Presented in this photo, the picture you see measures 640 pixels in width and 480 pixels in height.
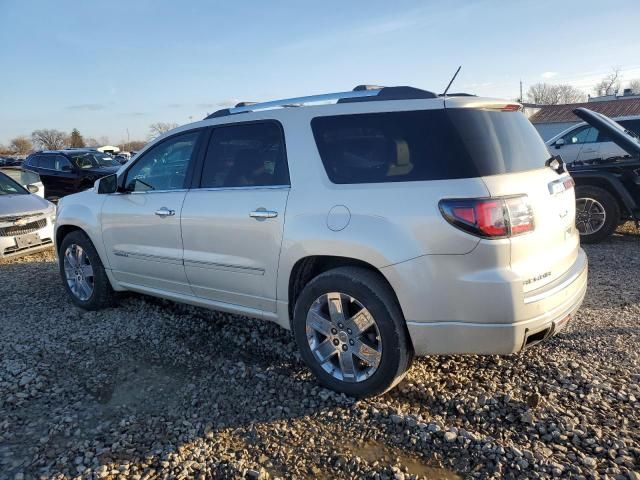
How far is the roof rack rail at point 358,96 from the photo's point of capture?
316 cm

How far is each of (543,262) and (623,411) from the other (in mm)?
1002

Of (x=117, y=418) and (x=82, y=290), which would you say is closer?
(x=117, y=418)

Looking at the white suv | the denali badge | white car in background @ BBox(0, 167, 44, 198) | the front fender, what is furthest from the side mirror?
white car in background @ BBox(0, 167, 44, 198)

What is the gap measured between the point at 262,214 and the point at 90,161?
12.7m

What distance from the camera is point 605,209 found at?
7.10 meters

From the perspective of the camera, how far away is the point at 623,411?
2.90m

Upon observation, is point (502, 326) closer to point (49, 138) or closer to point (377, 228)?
point (377, 228)

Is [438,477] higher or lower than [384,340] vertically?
lower

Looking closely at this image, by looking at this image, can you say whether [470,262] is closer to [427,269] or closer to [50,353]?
[427,269]

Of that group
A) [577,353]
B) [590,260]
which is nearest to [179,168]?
[577,353]

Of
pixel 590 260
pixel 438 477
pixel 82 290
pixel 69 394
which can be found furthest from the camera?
pixel 590 260

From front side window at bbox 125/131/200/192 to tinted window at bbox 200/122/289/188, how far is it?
273 mm

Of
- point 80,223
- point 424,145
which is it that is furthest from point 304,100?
point 80,223

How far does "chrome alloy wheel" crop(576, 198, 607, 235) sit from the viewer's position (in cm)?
716
